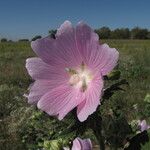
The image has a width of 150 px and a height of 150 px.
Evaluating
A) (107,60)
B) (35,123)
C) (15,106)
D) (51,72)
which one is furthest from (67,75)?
(15,106)

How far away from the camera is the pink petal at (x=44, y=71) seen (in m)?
1.24

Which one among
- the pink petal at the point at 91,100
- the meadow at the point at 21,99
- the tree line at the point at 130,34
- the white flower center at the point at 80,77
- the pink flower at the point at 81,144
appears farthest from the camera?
the tree line at the point at 130,34

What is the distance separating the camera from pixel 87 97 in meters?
1.18

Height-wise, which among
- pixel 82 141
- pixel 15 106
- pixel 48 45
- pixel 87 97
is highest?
pixel 48 45

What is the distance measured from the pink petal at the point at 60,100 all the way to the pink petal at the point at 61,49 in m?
0.06

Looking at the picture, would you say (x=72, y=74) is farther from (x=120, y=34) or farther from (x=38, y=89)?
(x=120, y=34)

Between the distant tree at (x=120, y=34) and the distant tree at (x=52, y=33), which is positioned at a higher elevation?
the distant tree at (x=52, y=33)

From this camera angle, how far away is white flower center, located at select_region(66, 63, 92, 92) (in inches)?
47.9

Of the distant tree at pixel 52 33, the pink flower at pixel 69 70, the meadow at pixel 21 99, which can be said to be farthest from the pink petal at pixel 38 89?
the meadow at pixel 21 99

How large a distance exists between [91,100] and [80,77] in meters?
0.12

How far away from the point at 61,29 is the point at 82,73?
0.11 metres

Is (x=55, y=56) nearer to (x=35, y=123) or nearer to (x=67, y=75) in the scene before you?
(x=67, y=75)

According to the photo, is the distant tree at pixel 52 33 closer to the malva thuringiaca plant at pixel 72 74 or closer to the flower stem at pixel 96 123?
the malva thuringiaca plant at pixel 72 74

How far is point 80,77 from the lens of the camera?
1.25 meters
